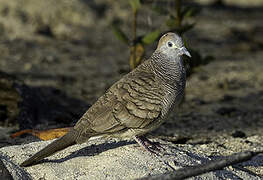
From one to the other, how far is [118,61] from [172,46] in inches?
231

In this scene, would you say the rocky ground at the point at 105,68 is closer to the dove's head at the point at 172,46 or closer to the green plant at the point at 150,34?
the green plant at the point at 150,34

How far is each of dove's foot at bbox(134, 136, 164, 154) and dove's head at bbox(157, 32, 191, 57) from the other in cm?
84

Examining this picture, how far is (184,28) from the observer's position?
281 inches

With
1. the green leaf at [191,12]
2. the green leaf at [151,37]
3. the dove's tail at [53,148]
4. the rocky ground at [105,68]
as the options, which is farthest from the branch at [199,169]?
the green leaf at [191,12]

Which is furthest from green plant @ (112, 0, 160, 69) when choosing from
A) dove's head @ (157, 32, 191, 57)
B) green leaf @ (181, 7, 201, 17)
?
dove's head @ (157, 32, 191, 57)

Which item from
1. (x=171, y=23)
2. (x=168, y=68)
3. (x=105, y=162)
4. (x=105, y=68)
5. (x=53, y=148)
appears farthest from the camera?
(x=105, y=68)

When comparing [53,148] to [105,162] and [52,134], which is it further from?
[52,134]

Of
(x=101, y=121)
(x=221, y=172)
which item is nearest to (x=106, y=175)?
(x=101, y=121)

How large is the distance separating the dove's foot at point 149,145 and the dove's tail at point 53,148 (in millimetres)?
608

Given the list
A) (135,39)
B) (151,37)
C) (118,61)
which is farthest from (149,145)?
(118,61)

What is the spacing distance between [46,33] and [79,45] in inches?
33.3

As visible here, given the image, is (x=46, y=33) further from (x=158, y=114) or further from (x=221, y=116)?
(x=158, y=114)

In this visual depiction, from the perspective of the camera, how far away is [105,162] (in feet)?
15.1

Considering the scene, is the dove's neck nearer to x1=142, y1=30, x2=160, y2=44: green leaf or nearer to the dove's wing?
the dove's wing
